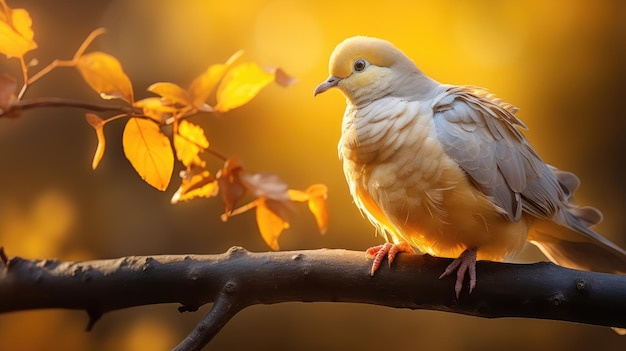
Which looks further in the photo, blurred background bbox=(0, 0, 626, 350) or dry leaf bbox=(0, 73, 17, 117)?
blurred background bbox=(0, 0, 626, 350)

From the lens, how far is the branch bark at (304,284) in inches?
33.7

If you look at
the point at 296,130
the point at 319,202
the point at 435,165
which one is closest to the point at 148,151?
the point at 319,202

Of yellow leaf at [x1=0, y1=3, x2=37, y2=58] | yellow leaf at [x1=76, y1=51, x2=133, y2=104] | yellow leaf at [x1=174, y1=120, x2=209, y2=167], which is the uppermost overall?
yellow leaf at [x1=0, y1=3, x2=37, y2=58]

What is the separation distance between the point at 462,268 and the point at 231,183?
32 centimetres

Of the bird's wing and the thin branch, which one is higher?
the bird's wing

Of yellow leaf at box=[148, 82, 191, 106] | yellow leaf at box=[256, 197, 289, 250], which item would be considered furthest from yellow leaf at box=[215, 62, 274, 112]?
yellow leaf at box=[256, 197, 289, 250]

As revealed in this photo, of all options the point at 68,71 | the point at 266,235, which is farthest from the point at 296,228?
the point at 68,71

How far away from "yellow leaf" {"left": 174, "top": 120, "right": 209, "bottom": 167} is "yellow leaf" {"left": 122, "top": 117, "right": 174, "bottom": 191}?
0.22 feet

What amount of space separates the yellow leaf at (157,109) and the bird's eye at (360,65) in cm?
28

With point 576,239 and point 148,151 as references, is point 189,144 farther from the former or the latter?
point 576,239

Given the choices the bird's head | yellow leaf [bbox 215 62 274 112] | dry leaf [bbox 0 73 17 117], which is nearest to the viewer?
dry leaf [bbox 0 73 17 117]

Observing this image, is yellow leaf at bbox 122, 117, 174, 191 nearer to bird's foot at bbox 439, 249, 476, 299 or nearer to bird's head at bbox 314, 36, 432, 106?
bird's head at bbox 314, 36, 432, 106

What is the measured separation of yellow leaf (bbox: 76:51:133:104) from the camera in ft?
2.51

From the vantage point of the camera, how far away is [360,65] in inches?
38.5
